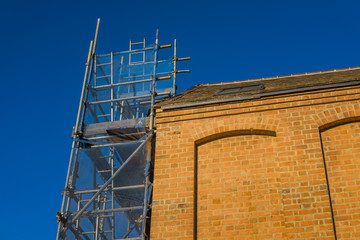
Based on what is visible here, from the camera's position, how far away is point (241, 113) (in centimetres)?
1321

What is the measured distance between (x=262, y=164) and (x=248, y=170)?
1.19 feet

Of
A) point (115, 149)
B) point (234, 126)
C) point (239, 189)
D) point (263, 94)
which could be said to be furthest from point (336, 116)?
point (115, 149)

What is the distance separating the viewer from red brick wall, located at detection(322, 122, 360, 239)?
10945 mm

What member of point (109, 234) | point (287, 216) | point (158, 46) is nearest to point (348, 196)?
point (287, 216)

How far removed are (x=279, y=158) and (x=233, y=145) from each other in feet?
4.14

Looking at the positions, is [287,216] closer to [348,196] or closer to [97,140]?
[348,196]

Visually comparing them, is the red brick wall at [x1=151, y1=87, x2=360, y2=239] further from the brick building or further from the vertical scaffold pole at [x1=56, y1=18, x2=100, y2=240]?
the vertical scaffold pole at [x1=56, y1=18, x2=100, y2=240]

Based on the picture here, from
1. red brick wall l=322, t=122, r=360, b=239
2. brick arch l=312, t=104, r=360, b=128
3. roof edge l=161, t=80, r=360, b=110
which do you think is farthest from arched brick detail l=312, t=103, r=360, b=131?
roof edge l=161, t=80, r=360, b=110

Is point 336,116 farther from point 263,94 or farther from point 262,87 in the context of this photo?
point 262,87

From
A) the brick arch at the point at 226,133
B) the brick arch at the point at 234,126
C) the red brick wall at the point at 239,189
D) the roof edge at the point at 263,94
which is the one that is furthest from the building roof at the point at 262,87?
the red brick wall at the point at 239,189

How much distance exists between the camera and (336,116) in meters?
12.5

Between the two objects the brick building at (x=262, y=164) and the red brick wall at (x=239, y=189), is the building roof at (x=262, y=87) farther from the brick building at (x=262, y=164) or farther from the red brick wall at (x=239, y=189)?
Answer: the red brick wall at (x=239, y=189)

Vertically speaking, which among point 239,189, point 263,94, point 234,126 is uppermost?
point 263,94

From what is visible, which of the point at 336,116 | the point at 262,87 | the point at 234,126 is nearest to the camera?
the point at 336,116
